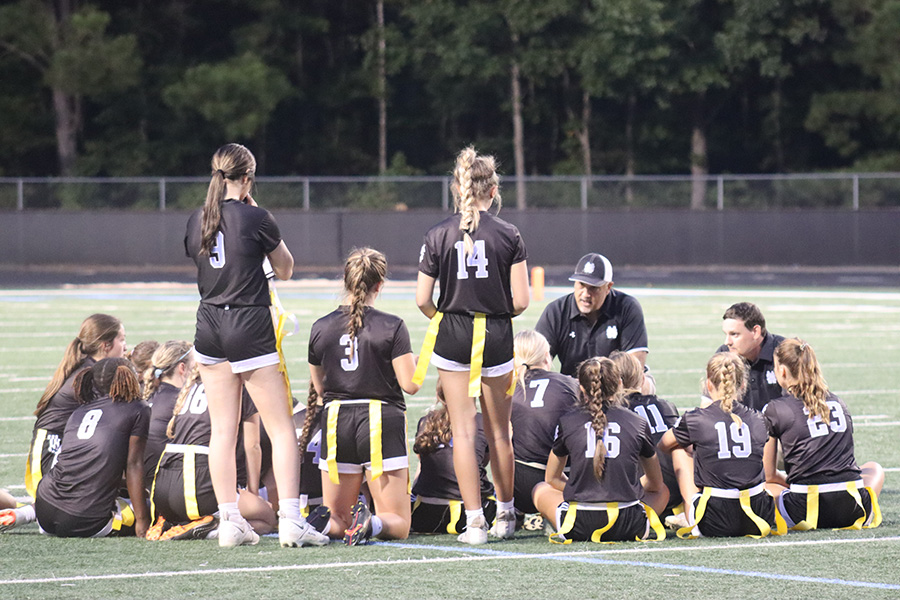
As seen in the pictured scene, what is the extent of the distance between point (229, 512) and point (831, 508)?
3093mm

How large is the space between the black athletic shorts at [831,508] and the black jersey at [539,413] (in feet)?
4.09

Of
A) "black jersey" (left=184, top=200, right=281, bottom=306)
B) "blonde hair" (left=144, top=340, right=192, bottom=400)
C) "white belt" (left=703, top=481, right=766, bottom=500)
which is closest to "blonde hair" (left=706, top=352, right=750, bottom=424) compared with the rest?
"white belt" (left=703, top=481, right=766, bottom=500)

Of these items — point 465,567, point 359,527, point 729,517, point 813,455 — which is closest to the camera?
point 465,567

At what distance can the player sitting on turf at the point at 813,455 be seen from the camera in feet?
21.8

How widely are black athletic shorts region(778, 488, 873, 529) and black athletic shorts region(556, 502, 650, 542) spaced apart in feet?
2.80

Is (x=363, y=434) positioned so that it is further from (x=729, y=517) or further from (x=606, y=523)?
(x=729, y=517)

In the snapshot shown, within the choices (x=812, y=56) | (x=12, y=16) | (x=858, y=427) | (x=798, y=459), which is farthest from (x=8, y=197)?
(x=798, y=459)

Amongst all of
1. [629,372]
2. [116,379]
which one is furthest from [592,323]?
[116,379]

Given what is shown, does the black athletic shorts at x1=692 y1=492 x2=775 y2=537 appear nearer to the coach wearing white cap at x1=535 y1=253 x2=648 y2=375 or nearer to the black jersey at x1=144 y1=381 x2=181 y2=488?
the coach wearing white cap at x1=535 y1=253 x2=648 y2=375

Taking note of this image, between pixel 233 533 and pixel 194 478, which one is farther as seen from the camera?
pixel 194 478

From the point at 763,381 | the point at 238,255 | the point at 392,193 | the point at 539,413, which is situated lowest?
the point at 539,413

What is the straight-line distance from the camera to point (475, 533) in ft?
20.8

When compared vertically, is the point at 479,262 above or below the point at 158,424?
above

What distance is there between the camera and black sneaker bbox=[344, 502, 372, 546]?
6.32 meters
